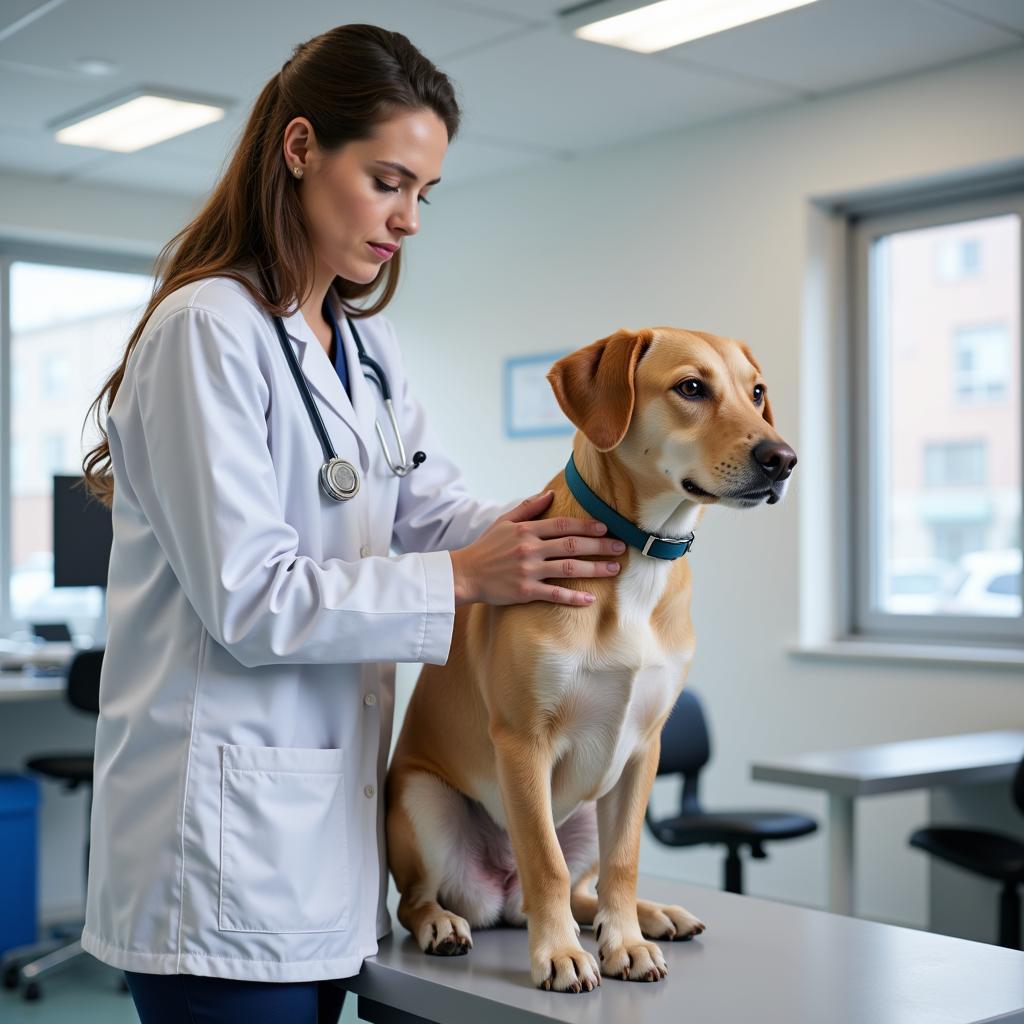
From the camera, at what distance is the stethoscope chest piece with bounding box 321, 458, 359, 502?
1.42 meters

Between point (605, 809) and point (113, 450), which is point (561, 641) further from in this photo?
point (113, 450)

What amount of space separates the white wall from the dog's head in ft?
9.98

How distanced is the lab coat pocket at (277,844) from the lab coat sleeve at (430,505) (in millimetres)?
400

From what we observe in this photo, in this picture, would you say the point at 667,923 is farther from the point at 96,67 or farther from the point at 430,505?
the point at 96,67

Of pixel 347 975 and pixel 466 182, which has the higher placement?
pixel 466 182

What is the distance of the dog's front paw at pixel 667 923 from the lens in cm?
148

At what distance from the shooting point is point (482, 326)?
5.82 metres

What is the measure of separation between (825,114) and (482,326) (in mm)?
1804

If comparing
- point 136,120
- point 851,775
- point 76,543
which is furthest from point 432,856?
point 136,120

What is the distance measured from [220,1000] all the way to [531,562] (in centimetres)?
53

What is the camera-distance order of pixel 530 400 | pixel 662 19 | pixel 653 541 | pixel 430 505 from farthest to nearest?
1. pixel 530 400
2. pixel 662 19
3. pixel 430 505
4. pixel 653 541

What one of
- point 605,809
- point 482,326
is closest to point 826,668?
point 482,326

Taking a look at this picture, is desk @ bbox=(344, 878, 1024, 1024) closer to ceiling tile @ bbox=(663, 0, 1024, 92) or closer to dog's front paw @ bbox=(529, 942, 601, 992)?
dog's front paw @ bbox=(529, 942, 601, 992)

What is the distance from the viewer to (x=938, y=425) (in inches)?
183
